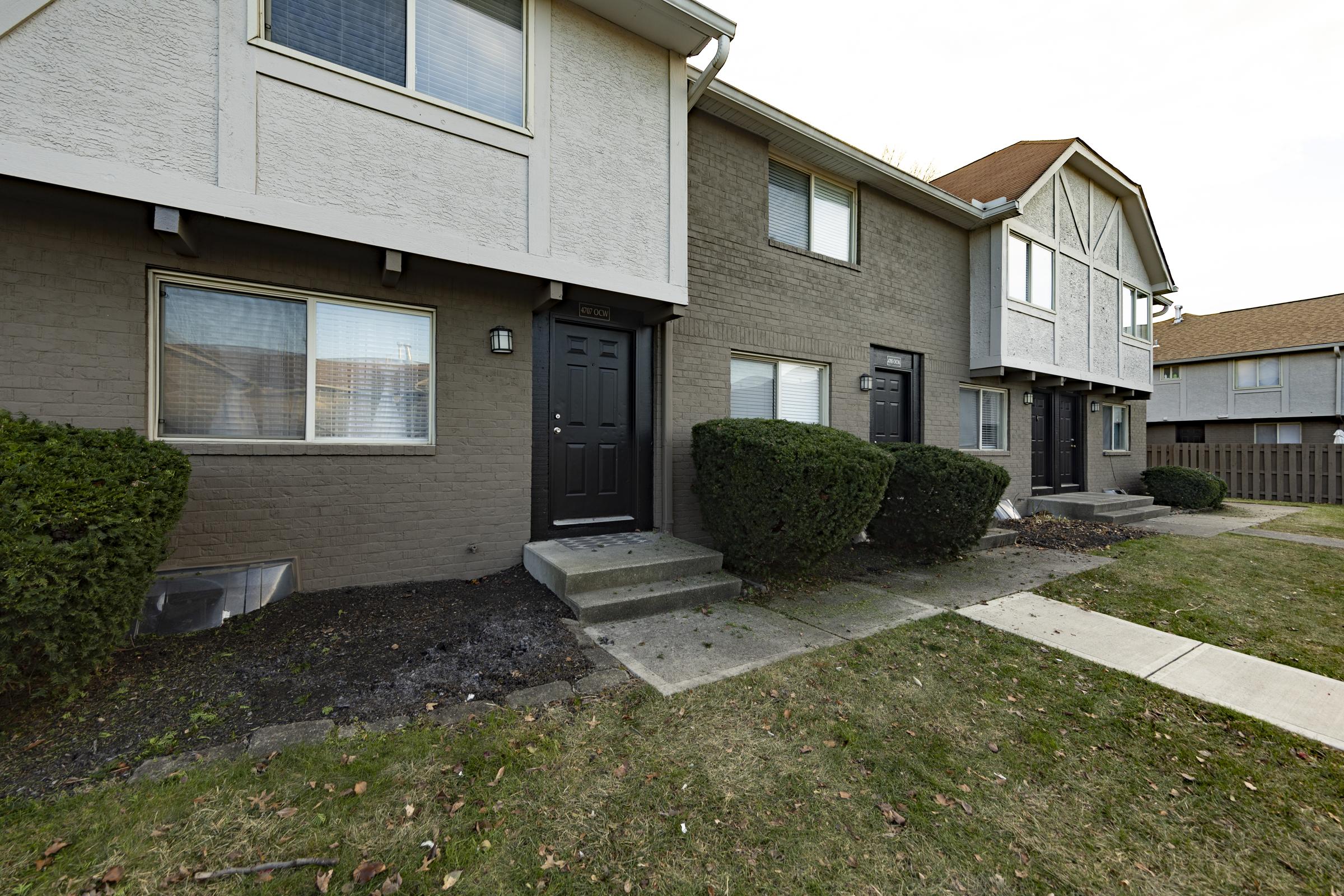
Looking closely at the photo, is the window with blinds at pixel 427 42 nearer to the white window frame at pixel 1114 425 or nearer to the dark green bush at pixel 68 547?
the dark green bush at pixel 68 547

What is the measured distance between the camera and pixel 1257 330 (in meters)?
19.7

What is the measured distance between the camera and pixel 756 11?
7.85m

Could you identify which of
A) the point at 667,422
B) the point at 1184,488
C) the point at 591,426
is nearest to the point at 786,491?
the point at 667,422

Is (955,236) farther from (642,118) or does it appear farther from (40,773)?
(40,773)

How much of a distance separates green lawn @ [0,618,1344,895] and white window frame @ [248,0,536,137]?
180 inches

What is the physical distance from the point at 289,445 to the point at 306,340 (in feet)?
2.93

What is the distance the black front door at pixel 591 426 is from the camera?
5500mm

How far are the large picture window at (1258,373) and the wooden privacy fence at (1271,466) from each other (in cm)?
566

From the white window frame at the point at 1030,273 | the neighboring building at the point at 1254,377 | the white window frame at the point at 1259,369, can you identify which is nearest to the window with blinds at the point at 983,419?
the white window frame at the point at 1030,273

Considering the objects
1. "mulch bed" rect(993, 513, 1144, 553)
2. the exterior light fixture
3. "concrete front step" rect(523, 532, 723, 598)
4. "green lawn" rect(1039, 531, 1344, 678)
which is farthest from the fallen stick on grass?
"mulch bed" rect(993, 513, 1144, 553)

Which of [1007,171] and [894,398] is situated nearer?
[894,398]

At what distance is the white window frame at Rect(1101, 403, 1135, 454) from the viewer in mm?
12930

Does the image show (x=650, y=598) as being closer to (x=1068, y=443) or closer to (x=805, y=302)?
(x=805, y=302)

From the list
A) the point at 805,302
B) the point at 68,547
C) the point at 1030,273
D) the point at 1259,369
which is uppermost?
the point at 1030,273
